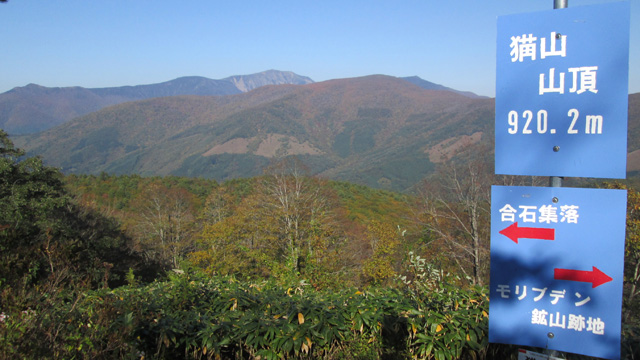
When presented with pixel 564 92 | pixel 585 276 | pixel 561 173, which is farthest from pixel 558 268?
pixel 564 92

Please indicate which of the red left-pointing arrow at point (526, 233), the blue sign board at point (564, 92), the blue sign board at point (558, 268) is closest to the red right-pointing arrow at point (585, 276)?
the blue sign board at point (558, 268)

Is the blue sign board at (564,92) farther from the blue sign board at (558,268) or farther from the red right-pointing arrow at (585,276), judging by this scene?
the red right-pointing arrow at (585,276)

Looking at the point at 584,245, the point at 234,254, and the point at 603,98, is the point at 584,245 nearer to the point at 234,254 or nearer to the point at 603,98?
the point at 603,98

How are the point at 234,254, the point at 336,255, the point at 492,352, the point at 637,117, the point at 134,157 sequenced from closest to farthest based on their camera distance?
the point at 492,352
the point at 336,255
the point at 234,254
the point at 637,117
the point at 134,157

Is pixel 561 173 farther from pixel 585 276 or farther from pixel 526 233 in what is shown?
pixel 585 276

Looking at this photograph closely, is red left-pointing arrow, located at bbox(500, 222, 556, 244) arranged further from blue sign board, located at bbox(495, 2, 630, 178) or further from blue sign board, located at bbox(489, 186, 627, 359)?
blue sign board, located at bbox(495, 2, 630, 178)

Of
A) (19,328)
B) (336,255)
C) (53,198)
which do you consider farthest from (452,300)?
(53,198)

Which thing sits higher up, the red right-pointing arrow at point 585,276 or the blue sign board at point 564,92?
the blue sign board at point 564,92
